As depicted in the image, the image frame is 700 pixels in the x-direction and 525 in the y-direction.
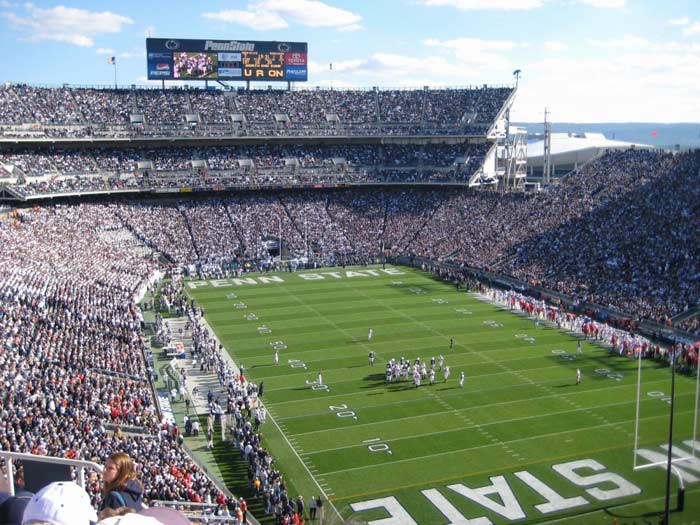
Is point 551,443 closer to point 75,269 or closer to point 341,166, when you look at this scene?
point 75,269

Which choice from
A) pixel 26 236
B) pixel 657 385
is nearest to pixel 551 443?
pixel 657 385

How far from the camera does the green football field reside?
1598 centimetres

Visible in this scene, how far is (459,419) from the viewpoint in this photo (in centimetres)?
2064

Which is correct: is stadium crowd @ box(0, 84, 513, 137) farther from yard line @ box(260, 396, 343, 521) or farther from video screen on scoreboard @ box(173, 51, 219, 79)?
yard line @ box(260, 396, 343, 521)

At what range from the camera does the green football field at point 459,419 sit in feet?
52.4

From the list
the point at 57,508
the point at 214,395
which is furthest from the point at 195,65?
the point at 57,508

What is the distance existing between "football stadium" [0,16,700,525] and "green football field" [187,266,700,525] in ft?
0.33

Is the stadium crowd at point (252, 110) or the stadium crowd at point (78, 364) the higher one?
the stadium crowd at point (252, 110)

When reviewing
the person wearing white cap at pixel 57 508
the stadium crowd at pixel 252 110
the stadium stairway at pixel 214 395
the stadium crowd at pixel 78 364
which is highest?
the stadium crowd at pixel 252 110

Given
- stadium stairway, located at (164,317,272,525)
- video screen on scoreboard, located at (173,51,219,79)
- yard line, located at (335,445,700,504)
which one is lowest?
stadium stairway, located at (164,317,272,525)

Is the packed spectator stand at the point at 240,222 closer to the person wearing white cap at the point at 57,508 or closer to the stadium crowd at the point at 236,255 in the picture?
the stadium crowd at the point at 236,255

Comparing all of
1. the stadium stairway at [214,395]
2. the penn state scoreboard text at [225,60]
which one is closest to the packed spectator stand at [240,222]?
the stadium stairway at [214,395]

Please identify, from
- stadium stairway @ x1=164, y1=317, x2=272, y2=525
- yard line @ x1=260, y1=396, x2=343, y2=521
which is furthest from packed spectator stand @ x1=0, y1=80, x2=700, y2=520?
yard line @ x1=260, y1=396, x2=343, y2=521

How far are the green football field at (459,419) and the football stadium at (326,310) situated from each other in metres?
0.10
